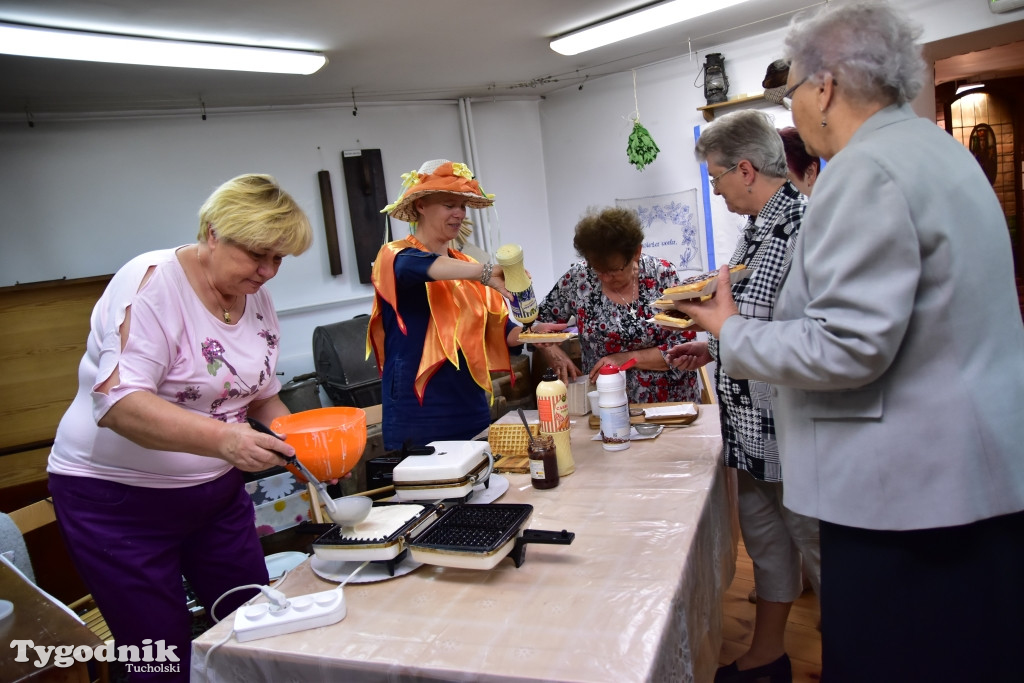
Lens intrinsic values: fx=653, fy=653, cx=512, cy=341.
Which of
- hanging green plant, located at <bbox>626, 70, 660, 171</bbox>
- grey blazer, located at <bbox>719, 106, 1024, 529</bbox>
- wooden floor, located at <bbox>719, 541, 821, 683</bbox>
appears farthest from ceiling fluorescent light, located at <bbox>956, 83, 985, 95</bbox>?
grey blazer, located at <bbox>719, 106, 1024, 529</bbox>

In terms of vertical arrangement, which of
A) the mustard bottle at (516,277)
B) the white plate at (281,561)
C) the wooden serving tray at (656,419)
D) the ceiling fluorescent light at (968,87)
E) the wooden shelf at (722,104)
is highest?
the ceiling fluorescent light at (968,87)

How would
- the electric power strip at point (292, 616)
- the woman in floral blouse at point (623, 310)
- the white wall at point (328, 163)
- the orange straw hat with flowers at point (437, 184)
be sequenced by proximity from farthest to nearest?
the white wall at point (328, 163) < the woman in floral blouse at point (623, 310) < the orange straw hat with flowers at point (437, 184) < the electric power strip at point (292, 616)

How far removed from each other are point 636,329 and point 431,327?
833 mm

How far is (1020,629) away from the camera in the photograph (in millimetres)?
1153

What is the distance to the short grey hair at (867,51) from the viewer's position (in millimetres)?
1126

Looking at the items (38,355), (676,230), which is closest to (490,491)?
(38,355)

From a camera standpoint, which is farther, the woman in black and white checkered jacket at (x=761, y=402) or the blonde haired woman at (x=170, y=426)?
the woman in black and white checkered jacket at (x=761, y=402)

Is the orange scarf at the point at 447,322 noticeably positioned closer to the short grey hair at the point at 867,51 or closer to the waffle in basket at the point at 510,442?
the waffle in basket at the point at 510,442

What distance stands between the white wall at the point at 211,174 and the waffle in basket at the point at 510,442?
297 cm

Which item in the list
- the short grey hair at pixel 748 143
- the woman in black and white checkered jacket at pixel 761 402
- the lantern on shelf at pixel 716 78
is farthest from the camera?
the lantern on shelf at pixel 716 78

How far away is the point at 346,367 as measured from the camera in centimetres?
416

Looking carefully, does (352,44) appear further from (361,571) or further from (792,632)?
(792,632)

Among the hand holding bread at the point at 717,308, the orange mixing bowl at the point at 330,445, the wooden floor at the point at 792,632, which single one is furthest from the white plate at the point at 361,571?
the wooden floor at the point at 792,632

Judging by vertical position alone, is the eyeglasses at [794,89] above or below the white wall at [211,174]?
below
